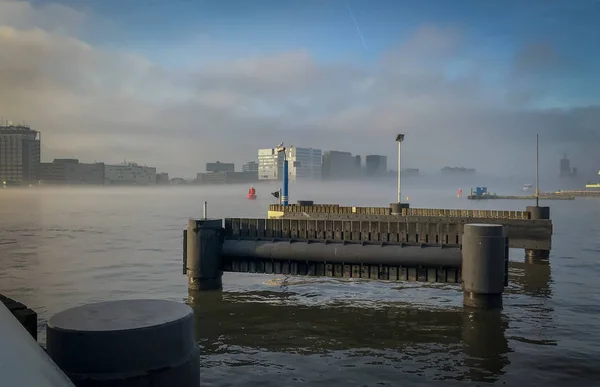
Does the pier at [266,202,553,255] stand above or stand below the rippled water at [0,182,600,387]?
above

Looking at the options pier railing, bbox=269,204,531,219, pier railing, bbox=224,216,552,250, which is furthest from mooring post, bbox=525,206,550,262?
pier railing, bbox=224,216,552,250

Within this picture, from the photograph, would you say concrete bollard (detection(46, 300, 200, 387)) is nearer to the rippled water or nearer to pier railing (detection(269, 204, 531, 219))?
the rippled water

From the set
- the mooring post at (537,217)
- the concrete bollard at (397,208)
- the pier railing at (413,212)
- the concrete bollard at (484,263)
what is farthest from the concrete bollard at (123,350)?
the mooring post at (537,217)

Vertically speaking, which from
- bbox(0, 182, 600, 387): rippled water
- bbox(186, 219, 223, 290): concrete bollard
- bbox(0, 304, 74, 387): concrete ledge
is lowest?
bbox(0, 182, 600, 387): rippled water

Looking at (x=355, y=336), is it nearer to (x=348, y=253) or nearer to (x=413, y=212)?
(x=348, y=253)

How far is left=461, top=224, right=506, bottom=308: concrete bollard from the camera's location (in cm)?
1756

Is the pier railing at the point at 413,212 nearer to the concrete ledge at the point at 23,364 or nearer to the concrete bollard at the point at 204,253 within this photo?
the concrete bollard at the point at 204,253

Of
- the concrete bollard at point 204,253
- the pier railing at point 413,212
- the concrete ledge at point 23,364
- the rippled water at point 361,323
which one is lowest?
the rippled water at point 361,323

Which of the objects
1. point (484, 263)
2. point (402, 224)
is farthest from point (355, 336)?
point (402, 224)

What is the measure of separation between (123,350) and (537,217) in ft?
101

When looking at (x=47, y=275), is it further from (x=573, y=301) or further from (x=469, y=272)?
(x=573, y=301)

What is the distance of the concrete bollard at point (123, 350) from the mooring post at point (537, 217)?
29696mm

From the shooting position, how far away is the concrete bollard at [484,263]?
57.6 feet

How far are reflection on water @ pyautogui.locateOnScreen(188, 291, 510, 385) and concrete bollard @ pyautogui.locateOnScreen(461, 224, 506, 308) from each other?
71cm
